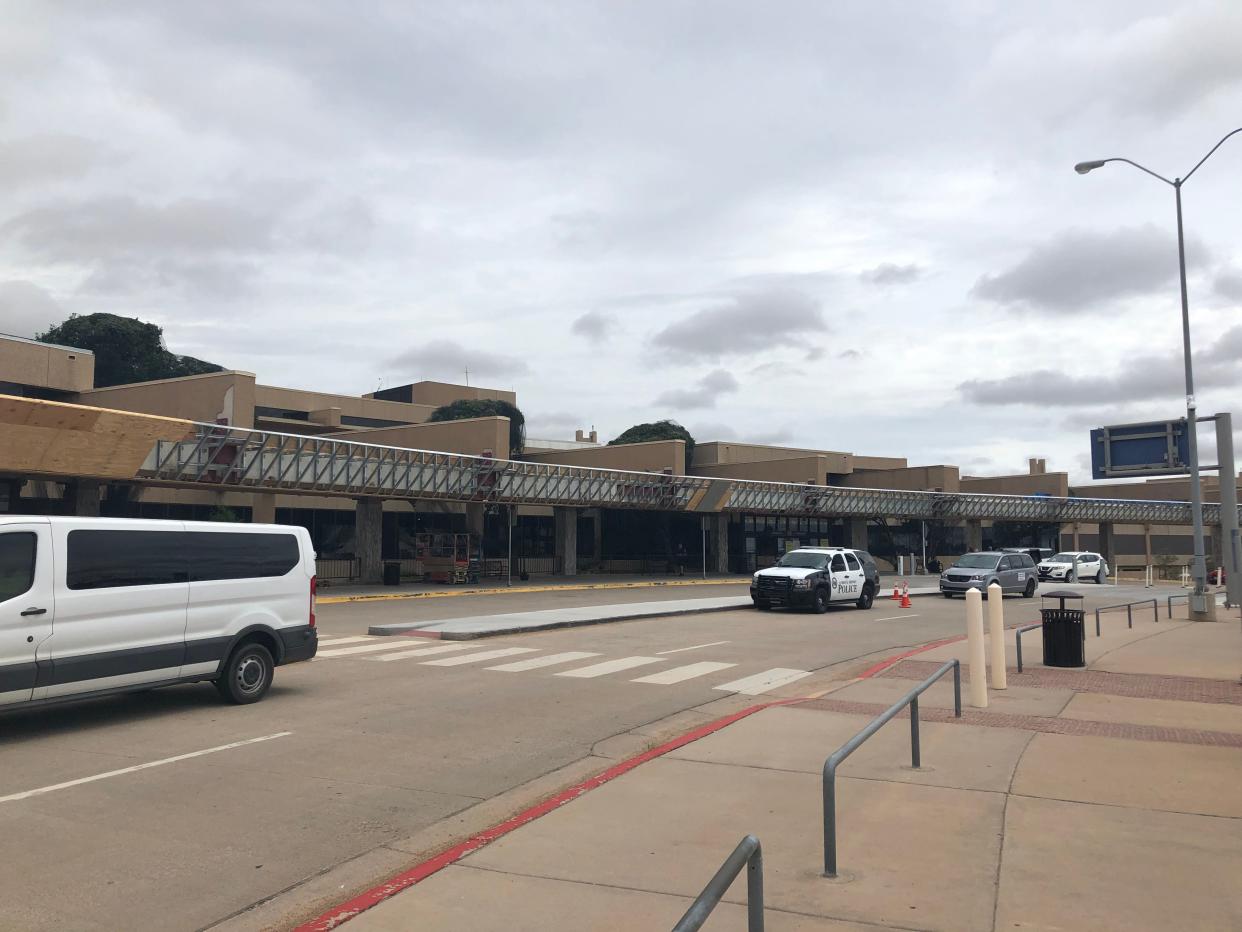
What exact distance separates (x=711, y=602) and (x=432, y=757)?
68.6 ft

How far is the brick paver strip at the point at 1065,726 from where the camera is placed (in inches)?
392

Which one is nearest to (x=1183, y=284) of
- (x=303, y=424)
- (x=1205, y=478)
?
(x=303, y=424)

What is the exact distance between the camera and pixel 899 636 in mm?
21656

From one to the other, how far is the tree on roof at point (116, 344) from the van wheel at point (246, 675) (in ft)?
247

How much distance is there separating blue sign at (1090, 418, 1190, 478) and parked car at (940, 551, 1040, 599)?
39.2 ft

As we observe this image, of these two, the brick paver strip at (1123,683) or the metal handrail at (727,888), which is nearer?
the metal handrail at (727,888)

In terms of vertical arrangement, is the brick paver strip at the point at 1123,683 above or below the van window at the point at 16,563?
below

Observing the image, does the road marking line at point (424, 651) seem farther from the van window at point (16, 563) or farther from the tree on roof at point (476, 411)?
the tree on roof at point (476, 411)

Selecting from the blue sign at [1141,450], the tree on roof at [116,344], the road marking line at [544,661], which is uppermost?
the tree on roof at [116,344]

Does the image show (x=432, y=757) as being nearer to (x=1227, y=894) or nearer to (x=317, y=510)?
(x=1227, y=894)

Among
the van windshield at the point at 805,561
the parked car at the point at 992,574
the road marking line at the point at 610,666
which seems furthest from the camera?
the parked car at the point at 992,574

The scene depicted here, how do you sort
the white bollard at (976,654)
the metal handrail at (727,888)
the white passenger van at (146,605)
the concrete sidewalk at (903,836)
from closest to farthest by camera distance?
the metal handrail at (727,888) < the concrete sidewalk at (903,836) < the white passenger van at (146,605) < the white bollard at (976,654)

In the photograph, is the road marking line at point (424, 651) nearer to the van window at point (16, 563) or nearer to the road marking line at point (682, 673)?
the road marking line at point (682, 673)

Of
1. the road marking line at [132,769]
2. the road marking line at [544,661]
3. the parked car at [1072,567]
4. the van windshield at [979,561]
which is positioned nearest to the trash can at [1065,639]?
the road marking line at [544,661]
